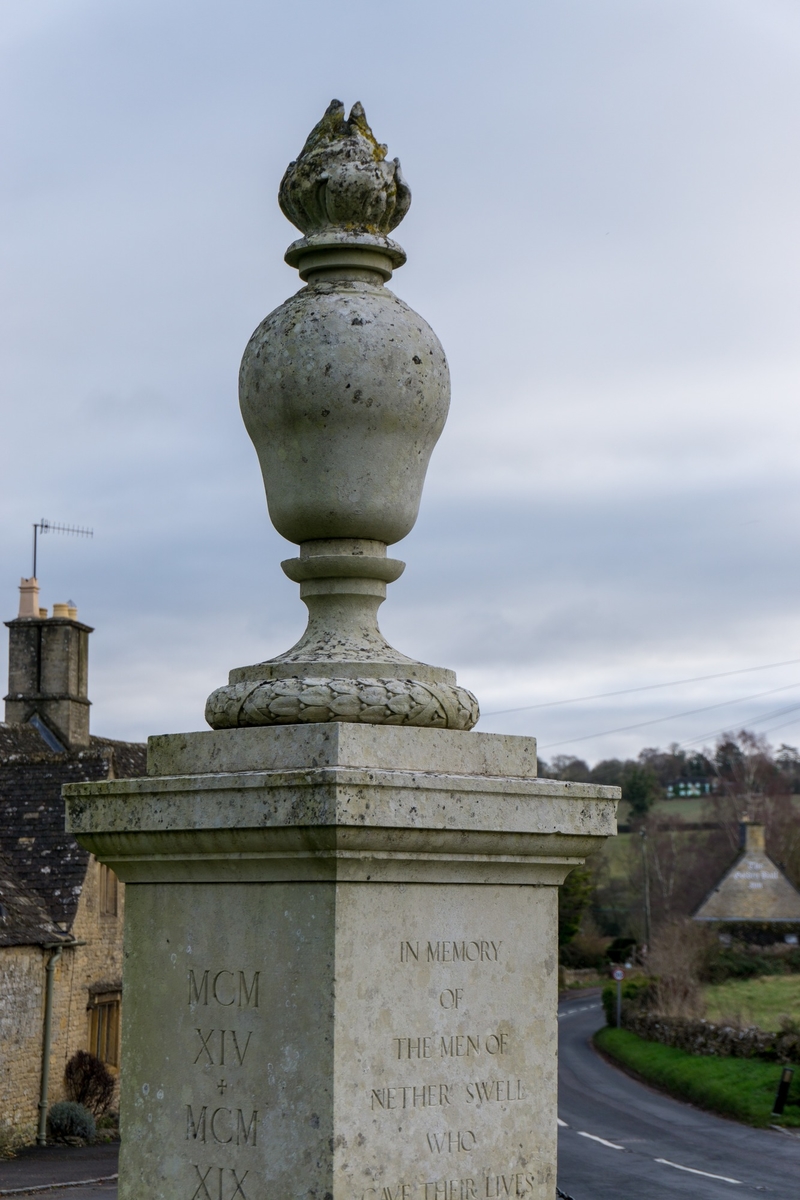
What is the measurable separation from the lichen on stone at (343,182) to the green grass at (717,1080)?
30.7 metres

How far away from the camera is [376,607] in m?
3.61

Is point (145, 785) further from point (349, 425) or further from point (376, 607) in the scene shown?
point (349, 425)

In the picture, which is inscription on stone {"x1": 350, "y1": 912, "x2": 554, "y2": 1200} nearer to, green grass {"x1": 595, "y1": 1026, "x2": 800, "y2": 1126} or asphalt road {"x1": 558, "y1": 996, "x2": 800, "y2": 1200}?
asphalt road {"x1": 558, "y1": 996, "x2": 800, "y2": 1200}

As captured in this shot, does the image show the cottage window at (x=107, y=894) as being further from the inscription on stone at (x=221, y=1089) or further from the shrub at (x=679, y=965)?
the inscription on stone at (x=221, y=1089)

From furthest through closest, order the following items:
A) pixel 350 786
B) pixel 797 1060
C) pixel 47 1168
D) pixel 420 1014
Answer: pixel 797 1060 → pixel 47 1168 → pixel 420 1014 → pixel 350 786

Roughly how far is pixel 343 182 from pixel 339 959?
1883mm

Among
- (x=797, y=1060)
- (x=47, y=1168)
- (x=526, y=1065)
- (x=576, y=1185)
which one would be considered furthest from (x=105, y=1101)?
(x=526, y=1065)

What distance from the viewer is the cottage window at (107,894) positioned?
2784cm

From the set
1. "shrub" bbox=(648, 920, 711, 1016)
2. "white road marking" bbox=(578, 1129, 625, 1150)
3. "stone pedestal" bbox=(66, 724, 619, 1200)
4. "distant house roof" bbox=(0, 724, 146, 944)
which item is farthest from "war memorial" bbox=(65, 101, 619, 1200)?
"shrub" bbox=(648, 920, 711, 1016)

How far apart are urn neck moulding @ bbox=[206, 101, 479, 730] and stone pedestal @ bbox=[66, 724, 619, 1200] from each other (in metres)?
0.12

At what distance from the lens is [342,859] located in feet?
9.98

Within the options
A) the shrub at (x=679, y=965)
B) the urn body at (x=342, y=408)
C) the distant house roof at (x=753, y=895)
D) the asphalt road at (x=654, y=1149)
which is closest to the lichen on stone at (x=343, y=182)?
the urn body at (x=342, y=408)

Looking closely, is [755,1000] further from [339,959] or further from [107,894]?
[339,959]

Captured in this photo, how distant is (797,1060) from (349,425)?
114 ft
